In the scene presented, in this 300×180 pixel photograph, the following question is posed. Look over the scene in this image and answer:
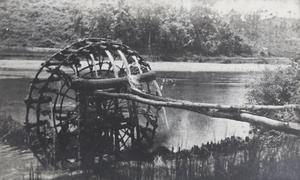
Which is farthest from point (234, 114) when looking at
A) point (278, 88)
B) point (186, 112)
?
point (186, 112)

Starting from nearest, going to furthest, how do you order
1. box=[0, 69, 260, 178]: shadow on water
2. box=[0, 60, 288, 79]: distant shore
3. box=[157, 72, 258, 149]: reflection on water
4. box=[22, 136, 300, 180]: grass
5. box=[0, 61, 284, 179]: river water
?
box=[22, 136, 300, 180]: grass < box=[0, 69, 260, 178]: shadow on water < box=[0, 61, 284, 179]: river water < box=[157, 72, 258, 149]: reflection on water < box=[0, 60, 288, 79]: distant shore

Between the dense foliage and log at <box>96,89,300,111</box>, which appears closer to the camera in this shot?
log at <box>96,89,300,111</box>

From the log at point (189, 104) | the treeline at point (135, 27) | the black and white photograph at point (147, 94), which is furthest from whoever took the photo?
the treeline at point (135, 27)

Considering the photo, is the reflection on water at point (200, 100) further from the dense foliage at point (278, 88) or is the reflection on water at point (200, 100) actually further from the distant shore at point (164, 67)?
the dense foliage at point (278, 88)

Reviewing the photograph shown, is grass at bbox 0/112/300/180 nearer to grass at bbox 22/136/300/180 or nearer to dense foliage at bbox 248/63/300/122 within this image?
grass at bbox 22/136/300/180

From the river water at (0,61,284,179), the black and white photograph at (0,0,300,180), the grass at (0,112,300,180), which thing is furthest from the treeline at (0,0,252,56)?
the grass at (0,112,300,180)

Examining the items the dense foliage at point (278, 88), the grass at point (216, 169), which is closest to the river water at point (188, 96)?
the grass at point (216, 169)

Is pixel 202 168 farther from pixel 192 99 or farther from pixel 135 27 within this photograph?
pixel 135 27

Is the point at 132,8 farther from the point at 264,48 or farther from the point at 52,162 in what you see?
the point at 52,162
